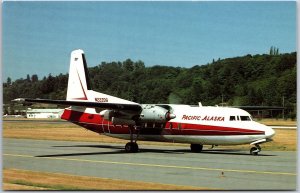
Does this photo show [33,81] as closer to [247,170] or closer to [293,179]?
[247,170]

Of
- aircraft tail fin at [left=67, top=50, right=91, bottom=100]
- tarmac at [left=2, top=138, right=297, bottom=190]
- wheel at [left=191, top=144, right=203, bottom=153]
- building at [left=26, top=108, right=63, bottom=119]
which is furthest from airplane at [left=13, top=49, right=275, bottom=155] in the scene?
building at [left=26, top=108, right=63, bottom=119]

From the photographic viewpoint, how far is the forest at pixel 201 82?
24.7m

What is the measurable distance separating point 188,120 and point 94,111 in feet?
26.1

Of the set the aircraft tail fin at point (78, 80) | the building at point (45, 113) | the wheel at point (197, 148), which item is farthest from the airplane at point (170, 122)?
the building at point (45, 113)

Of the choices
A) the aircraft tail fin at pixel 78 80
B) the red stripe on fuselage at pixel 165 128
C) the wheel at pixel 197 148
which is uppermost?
the aircraft tail fin at pixel 78 80

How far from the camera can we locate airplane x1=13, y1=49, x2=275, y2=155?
89.7ft

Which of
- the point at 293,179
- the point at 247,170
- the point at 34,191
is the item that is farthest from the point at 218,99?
the point at 34,191

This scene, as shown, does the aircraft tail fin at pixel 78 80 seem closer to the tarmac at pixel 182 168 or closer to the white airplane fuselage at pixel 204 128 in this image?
the white airplane fuselage at pixel 204 128

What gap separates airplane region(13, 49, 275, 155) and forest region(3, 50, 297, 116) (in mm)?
2312

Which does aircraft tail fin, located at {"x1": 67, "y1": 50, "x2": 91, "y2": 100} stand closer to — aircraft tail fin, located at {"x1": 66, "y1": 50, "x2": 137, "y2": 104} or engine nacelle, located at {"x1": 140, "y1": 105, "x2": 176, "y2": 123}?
aircraft tail fin, located at {"x1": 66, "y1": 50, "x2": 137, "y2": 104}

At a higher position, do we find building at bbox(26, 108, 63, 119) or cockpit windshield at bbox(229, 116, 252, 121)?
building at bbox(26, 108, 63, 119)

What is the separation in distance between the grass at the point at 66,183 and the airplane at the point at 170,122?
602cm

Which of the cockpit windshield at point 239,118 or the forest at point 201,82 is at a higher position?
the forest at point 201,82

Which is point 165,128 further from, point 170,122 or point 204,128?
point 204,128
